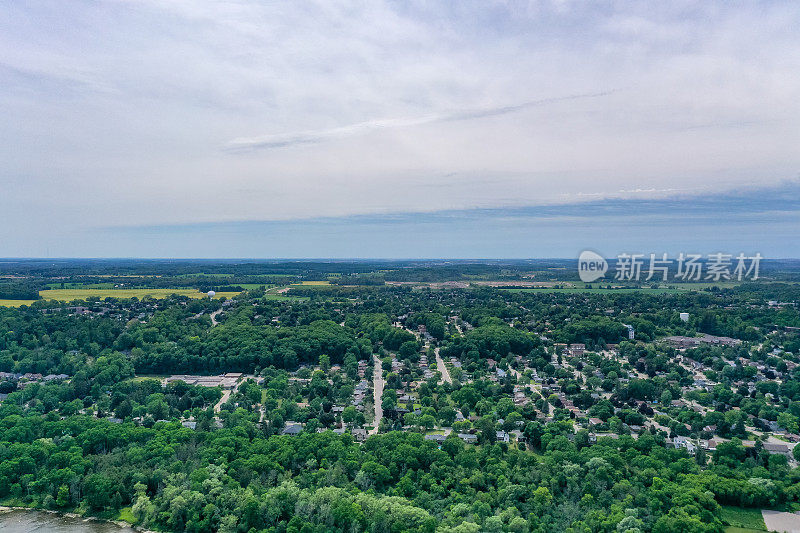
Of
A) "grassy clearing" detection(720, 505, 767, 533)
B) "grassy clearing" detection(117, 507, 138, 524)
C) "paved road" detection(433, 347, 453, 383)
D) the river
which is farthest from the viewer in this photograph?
"paved road" detection(433, 347, 453, 383)

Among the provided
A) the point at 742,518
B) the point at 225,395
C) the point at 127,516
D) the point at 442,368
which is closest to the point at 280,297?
the point at 442,368

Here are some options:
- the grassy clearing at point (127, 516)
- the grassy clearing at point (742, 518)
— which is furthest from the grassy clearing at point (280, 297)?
the grassy clearing at point (742, 518)

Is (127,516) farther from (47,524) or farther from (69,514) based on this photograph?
(47,524)

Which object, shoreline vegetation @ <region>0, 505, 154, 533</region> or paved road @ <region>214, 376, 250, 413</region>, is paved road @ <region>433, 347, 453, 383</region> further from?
shoreline vegetation @ <region>0, 505, 154, 533</region>

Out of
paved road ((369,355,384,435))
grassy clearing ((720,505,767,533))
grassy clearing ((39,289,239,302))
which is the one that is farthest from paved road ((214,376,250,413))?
grassy clearing ((39,289,239,302))

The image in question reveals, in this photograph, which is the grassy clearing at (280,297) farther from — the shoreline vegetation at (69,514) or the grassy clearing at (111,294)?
the shoreline vegetation at (69,514)

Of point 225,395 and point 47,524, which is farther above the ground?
point 225,395
